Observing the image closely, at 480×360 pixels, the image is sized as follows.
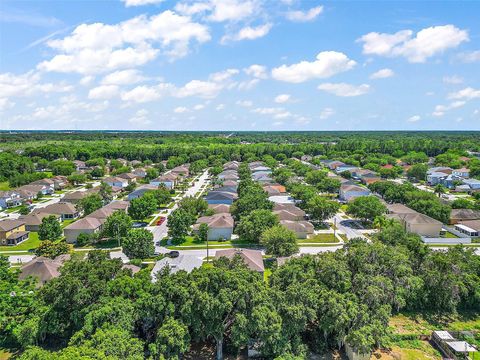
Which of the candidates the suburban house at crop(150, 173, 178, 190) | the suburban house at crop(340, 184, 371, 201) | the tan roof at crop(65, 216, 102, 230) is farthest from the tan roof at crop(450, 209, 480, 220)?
the suburban house at crop(150, 173, 178, 190)

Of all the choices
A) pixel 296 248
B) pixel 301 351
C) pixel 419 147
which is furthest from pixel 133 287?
pixel 419 147

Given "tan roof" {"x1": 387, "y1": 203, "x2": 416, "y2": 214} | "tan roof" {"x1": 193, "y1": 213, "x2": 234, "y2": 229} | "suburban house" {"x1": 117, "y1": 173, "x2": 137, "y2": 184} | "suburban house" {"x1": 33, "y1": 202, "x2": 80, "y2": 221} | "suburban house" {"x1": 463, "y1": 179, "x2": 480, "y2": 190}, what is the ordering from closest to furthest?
"tan roof" {"x1": 193, "y1": 213, "x2": 234, "y2": 229} < "tan roof" {"x1": 387, "y1": 203, "x2": 416, "y2": 214} < "suburban house" {"x1": 33, "y1": 202, "x2": 80, "y2": 221} < "suburban house" {"x1": 463, "y1": 179, "x2": 480, "y2": 190} < "suburban house" {"x1": 117, "y1": 173, "x2": 137, "y2": 184}

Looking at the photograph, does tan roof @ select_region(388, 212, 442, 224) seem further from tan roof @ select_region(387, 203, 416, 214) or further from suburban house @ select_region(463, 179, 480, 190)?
suburban house @ select_region(463, 179, 480, 190)

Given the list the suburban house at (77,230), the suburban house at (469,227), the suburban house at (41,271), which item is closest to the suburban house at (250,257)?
the suburban house at (41,271)

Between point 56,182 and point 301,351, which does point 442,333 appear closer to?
point 301,351

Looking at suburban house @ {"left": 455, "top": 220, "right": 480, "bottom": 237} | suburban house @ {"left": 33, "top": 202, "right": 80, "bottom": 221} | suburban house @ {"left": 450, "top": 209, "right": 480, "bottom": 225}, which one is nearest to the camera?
suburban house @ {"left": 455, "top": 220, "right": 480, "bottom": 237}

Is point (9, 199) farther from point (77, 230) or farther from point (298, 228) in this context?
point (298, 228)
